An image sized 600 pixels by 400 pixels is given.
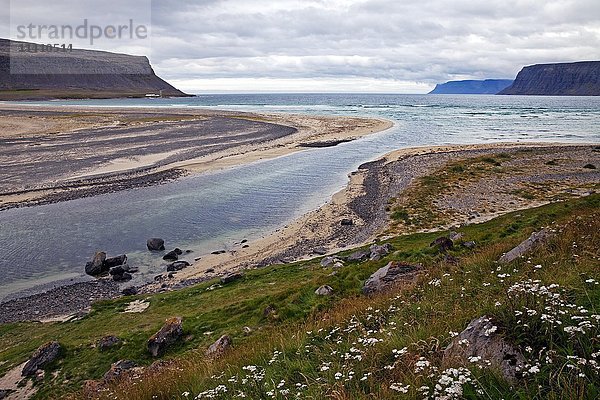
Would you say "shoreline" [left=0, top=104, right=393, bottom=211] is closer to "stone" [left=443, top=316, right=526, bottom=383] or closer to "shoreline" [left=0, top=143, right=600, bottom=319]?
"shoreline" [left=0, top=143, right=600, bottom=319]

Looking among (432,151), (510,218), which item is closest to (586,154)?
(432,151)

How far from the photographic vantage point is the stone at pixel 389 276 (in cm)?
1088

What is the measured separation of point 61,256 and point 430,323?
19.1m

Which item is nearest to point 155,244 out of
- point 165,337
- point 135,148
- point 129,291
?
point 129,291

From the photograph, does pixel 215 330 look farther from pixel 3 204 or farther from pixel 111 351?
pixel 3 204

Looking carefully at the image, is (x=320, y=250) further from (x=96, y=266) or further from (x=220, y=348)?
(x=220, y=348)

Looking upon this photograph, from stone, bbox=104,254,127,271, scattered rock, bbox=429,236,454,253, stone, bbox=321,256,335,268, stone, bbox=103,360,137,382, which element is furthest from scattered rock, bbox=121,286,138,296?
scattered rock, bbox=429,236,454,253

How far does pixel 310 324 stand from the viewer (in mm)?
8898

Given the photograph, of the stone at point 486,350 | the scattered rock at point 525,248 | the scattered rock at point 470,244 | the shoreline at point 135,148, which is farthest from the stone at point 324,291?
the shoreline at point 135,148

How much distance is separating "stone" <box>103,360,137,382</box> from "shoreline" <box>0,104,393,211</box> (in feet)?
71.2

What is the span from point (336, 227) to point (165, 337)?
44.4ft

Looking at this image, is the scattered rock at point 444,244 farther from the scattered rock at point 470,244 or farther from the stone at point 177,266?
the stone at point 177,266

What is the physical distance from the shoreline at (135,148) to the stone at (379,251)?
22.1 metres

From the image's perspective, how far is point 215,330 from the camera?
1178cm
